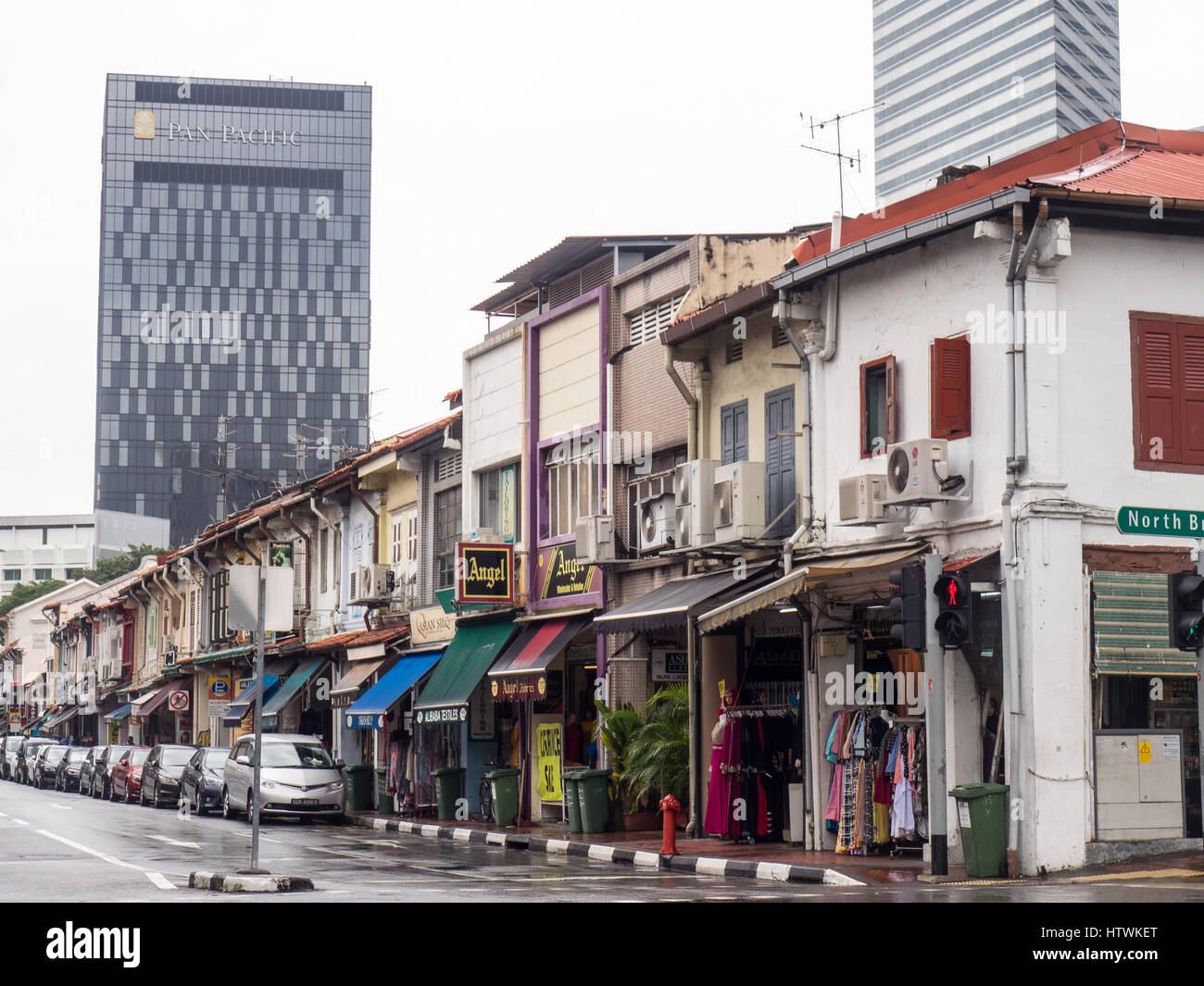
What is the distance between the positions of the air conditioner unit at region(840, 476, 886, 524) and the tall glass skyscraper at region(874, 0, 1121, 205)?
9626cm

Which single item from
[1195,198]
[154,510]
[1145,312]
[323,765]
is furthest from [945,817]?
[154,510]

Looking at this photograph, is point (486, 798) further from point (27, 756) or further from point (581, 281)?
point (27, 756)

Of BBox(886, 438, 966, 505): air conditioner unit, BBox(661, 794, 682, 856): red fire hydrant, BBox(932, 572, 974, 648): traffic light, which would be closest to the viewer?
BBox(932, 572, 974, 648): traffic light

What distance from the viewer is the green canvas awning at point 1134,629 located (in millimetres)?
17188

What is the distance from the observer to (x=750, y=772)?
2188 cm

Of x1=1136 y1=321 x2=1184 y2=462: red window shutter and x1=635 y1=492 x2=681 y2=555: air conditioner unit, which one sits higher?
x1=1136 y1=321 x2=1184 y2=462: red window shutter

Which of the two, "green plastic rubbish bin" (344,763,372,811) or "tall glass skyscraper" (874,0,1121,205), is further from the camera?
"tall glass skyscraper" (874,0,1121,205)

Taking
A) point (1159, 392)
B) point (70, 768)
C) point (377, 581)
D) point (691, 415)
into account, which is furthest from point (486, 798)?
point (70, 768)

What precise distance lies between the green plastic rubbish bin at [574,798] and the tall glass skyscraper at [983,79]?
92.8 metres

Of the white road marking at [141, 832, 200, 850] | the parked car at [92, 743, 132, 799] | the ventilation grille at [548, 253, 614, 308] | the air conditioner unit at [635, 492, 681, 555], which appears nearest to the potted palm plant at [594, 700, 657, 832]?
the air conditioner unit at [635, 492, 681, 555]

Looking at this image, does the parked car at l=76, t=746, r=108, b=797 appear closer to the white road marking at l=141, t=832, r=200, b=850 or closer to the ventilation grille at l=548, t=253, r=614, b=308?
the white road marking at l=141, t=832, r=200, b=850

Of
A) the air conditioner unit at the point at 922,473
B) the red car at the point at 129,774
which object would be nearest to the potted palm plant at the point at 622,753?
the air conditioner unit at the point at 922,473

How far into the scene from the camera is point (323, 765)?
3077 centimetres

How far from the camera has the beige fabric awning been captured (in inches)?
723
